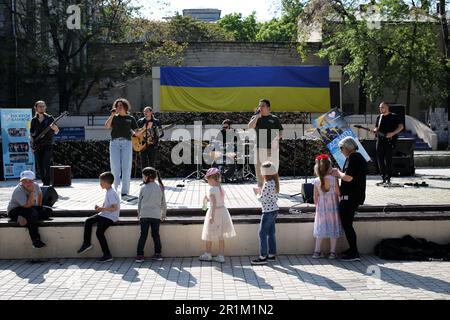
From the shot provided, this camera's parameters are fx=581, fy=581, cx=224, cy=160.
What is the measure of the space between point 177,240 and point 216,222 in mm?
740

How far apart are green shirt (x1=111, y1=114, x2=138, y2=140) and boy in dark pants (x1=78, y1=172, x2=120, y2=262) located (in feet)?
8.07

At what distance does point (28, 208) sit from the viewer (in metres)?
8.35

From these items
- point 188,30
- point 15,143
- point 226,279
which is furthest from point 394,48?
point 226,279

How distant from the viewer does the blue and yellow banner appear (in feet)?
54.1

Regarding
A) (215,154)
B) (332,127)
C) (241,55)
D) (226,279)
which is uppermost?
(241,55)

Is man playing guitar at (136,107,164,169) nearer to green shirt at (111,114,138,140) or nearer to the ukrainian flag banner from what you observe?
green shirt at (111,114,138,140)

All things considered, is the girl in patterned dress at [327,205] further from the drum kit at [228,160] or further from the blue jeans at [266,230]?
the drum kit at [228,160]

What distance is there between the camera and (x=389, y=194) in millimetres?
11297

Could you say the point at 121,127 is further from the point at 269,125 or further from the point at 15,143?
the point at 15,143

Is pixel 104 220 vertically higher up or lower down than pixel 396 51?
lower down

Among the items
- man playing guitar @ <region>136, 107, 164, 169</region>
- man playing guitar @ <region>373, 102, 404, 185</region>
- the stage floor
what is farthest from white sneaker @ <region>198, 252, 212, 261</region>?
man playing guitar @ <region>373, 102, 404, 185</region>
